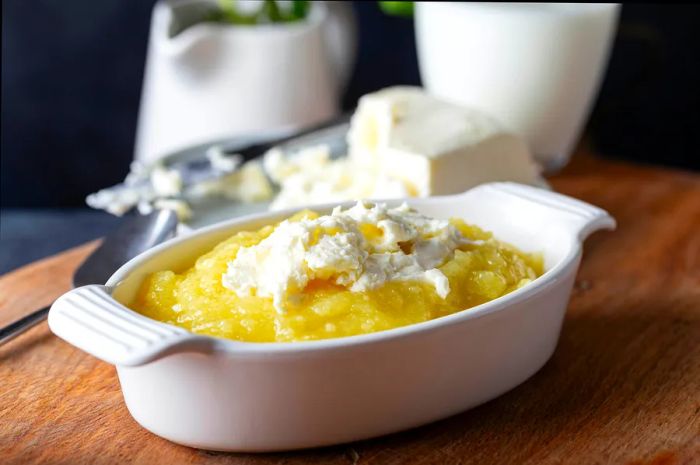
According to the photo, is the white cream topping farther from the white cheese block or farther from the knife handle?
the white cheese block

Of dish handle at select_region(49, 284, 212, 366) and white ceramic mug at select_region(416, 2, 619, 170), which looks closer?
dish handle at select_region(49, 284, 212, 366)

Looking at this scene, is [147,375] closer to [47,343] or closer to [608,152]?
[47,343]

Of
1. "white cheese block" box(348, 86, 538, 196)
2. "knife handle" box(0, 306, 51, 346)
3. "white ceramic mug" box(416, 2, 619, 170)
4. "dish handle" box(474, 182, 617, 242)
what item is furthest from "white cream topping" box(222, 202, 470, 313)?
"white ceramic mug" box(416, 2, 619, 170)

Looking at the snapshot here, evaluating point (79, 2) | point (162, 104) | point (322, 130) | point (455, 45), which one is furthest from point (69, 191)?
point (455, 45)

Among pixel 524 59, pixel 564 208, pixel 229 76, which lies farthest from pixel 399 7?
pixel 564 208

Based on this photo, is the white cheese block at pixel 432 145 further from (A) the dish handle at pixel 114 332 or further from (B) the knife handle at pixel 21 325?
(A) the dish handle at pixel 114 332

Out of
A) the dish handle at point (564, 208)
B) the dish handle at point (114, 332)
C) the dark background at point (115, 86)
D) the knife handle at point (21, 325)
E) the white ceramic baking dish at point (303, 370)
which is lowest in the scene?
the dark background at point (115, 86)

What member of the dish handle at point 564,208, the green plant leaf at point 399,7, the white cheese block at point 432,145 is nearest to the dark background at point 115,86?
the green plant leaf at point 399,7
